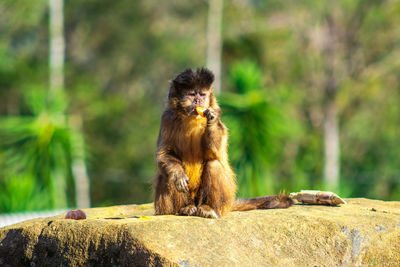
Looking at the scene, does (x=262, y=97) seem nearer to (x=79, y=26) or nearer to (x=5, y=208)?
(x=5, y=208)

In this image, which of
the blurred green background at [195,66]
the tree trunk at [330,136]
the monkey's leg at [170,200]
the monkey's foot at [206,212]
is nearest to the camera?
the monkey's foot at [206,212]

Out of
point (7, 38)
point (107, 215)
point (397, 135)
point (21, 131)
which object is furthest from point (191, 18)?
point (107, 215)

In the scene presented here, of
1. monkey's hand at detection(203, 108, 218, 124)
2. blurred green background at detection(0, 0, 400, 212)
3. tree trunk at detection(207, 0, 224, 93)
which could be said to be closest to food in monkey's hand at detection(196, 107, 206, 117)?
monkey's hand at detection(203, 108, 218, 124)

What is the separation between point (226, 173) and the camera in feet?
23.2

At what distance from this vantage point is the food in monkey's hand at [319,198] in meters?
7.75

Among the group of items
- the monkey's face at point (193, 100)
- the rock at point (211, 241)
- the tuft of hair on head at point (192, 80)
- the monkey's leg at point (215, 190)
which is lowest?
the rock at point (211, 241)

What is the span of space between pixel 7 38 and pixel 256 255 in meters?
32.7

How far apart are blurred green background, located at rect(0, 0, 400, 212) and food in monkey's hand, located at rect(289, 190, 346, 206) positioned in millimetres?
18434

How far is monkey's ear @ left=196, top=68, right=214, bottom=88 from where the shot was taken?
7.15 meters

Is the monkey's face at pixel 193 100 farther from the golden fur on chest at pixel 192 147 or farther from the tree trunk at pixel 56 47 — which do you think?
the tree trunk at pixel 56 47

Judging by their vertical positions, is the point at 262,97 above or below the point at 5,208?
above

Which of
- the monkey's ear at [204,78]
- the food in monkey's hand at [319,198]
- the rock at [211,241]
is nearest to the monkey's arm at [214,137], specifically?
the monkey's ear at [204,78]

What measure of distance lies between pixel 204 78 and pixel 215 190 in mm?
1415

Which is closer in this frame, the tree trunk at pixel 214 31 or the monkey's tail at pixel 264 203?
the monkey's tail at pixel 264 203
